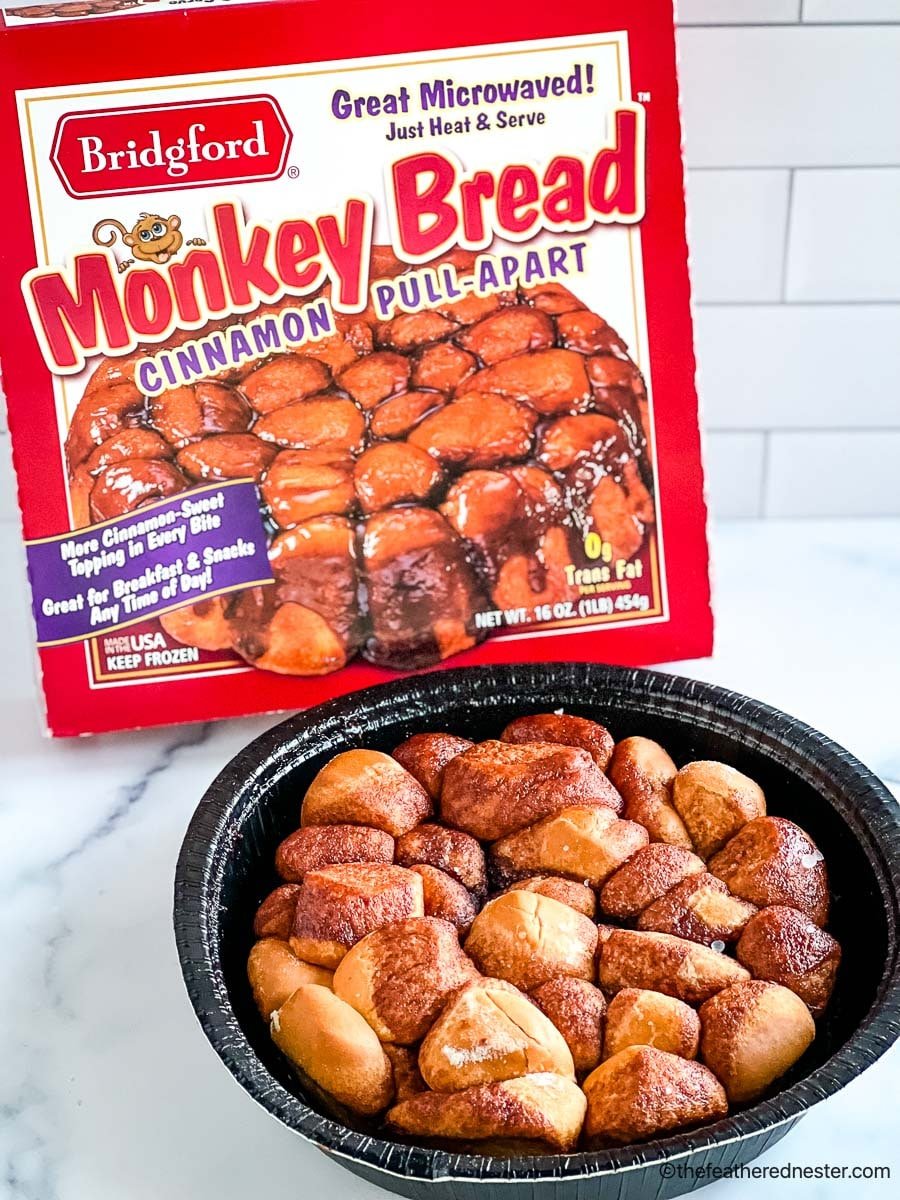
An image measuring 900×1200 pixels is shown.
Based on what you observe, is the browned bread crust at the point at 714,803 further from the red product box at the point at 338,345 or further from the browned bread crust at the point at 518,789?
the red product box at the point at 338,345

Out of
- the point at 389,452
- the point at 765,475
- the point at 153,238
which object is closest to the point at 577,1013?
the point at 389,452

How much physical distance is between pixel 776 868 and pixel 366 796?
27 centimetres

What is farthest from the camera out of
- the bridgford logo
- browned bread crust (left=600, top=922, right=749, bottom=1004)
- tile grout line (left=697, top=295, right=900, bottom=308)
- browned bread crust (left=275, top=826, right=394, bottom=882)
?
tile grout line (left=697, top=295, right=900, bottom=308)

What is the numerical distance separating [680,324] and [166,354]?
0.42 metres

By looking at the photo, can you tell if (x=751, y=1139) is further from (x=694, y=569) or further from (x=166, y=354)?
(x=166, y=354)

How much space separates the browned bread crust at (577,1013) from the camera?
0.72 m

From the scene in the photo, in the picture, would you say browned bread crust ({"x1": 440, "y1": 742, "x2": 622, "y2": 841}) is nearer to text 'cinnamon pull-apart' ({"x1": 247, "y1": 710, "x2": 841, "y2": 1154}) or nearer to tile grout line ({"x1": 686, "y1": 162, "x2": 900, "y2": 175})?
text 'cinnamon pull-apart' ({"x1": 247, "y1": 710, "x2": 841, "y2": 1154})

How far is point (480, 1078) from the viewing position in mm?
→ 683

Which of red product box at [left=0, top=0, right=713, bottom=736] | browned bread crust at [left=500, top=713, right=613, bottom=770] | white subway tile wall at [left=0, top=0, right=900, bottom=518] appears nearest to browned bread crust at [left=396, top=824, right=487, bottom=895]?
browned bread crust at [left=500, top=713, right=613, bottom=770]

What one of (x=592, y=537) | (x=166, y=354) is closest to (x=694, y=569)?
(x=592, y=537)

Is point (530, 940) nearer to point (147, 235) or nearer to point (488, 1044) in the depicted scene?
point (488, 1044)

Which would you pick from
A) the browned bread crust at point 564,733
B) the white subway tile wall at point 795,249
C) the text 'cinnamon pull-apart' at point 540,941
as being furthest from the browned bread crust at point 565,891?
A: the white subway tile wall at point 795,249

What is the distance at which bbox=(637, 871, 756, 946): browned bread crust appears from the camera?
0.79 meters

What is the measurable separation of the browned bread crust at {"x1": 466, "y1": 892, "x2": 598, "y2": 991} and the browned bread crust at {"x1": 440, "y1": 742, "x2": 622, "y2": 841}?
0.08 metres
